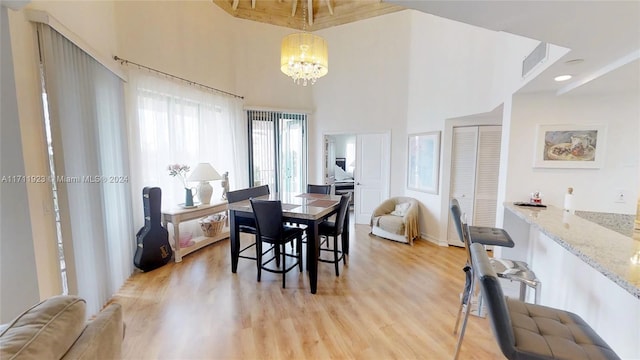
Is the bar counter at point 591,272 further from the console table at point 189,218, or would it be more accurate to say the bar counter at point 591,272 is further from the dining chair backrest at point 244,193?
the console table at point 189,218

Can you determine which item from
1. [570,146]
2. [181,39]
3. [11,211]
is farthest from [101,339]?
[181,39]

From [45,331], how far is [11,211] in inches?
54.1

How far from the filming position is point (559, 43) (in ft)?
5.06

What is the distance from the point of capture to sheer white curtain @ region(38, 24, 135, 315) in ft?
6.66

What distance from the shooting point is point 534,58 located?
2127mm

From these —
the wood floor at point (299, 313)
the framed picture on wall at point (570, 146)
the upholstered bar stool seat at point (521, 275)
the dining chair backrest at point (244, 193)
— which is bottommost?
the wood floor at point (299, 313)

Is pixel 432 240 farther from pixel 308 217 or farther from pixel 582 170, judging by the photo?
pixel 308 217

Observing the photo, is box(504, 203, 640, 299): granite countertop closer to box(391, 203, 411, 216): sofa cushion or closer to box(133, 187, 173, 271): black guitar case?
box(391, 203, 411, 216): sofa cushion

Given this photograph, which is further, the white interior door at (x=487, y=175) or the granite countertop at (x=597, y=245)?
the white interior door at (x=487, y=175)

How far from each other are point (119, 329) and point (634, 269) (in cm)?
222

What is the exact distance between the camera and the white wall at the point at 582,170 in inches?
93.9

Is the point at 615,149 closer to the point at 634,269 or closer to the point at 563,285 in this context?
the point at 563,285

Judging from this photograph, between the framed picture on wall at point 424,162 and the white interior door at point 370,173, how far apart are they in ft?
1.51

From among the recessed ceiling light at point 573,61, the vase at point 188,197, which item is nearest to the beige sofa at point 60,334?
the vase at point 188,197
